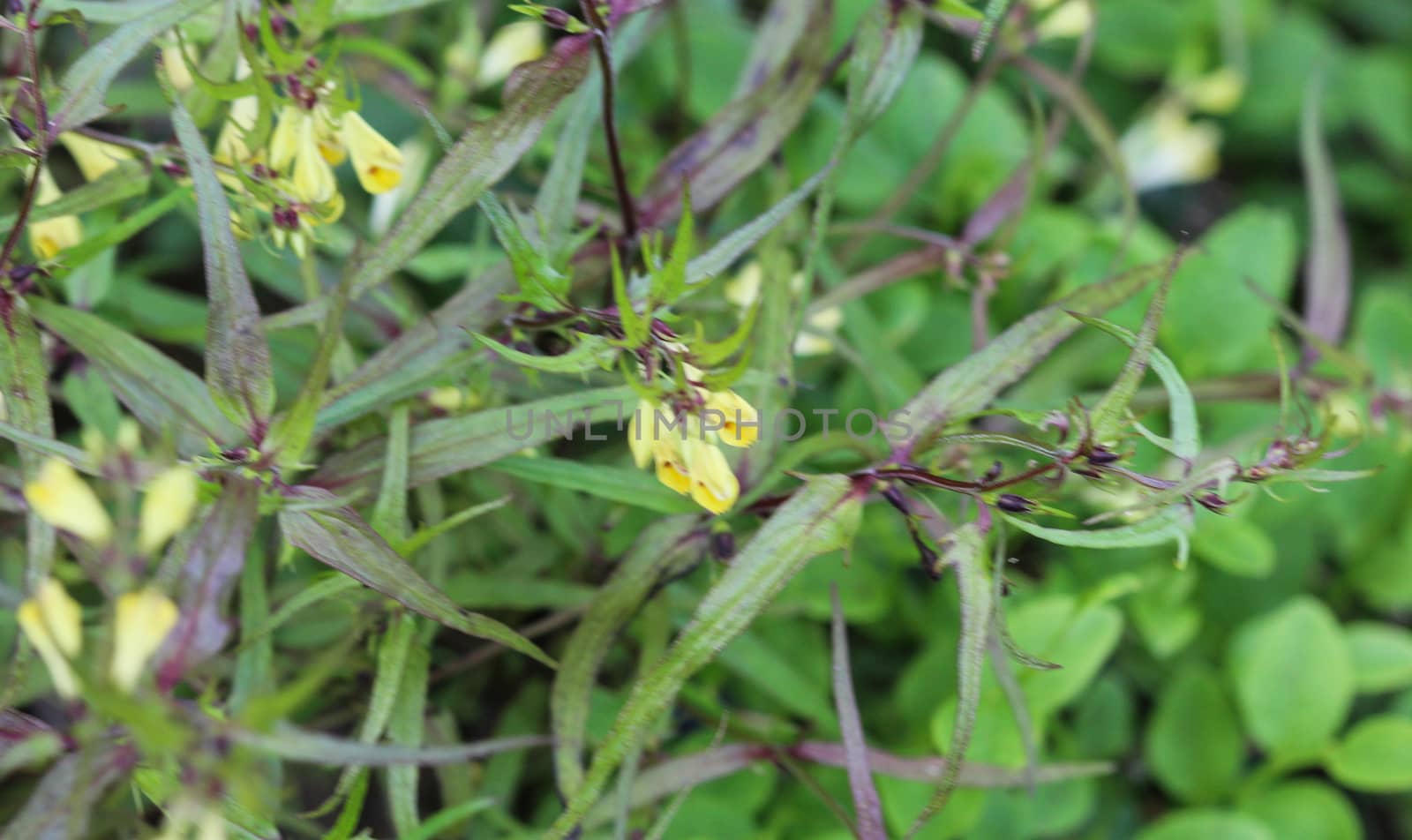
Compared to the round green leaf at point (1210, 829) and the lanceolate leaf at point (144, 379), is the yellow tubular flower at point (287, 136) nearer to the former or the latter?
the lanceolate leaf at point (144, 379)

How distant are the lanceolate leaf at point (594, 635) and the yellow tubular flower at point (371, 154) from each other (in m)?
0.23

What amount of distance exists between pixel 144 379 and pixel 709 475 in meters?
0.30

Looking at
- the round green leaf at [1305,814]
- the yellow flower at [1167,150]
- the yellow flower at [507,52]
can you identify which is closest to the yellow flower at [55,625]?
the yellow flower at [507,52]

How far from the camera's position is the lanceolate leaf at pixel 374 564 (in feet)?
1.56

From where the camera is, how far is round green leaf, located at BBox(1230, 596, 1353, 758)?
0.81m

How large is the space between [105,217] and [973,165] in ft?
2.15

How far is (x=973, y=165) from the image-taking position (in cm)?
92

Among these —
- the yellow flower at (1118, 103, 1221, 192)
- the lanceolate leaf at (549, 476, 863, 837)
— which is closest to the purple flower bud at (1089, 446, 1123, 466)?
the lanceolate leaf at (549, 476, 863, 837)

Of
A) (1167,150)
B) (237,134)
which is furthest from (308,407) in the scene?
(1167,150)

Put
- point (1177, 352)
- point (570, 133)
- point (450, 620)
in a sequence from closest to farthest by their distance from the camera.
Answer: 1. point (450, 620)
2. point (570, 133)
3. point (1177, 352)

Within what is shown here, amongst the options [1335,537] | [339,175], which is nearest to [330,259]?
[339,175]

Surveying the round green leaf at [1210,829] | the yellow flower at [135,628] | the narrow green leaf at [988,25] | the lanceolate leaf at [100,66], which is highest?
the narrow green leaf at [988,25]

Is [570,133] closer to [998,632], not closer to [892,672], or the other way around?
[998,632]

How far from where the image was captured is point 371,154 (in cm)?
54
